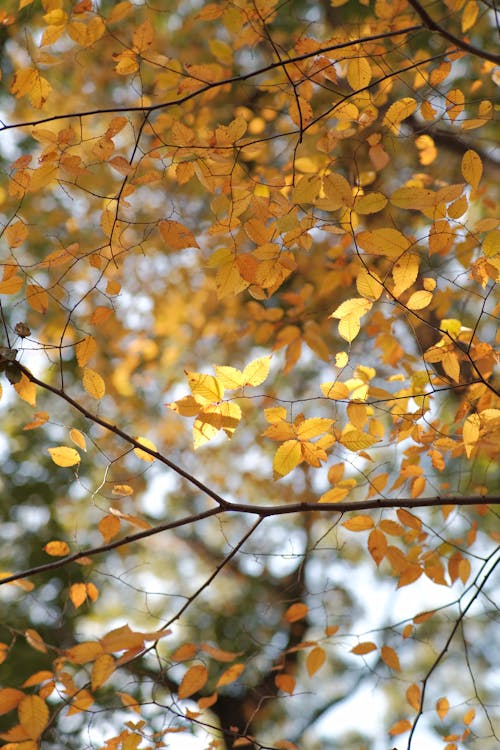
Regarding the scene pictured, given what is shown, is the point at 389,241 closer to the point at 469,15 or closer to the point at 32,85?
the point at 32,85

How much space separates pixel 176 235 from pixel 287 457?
542mm

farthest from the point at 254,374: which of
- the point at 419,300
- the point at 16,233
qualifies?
the point at 16,233

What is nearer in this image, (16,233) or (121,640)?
(121,640)

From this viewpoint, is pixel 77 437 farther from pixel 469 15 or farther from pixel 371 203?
pixel 469 15

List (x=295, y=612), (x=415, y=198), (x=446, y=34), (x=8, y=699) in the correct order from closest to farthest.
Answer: (x=446, y=34)
(x=415, y=198)
(x=8, y=699)
(x=295, y=612)

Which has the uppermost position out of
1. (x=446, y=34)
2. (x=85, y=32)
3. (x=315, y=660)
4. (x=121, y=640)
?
(x=85, y=32)

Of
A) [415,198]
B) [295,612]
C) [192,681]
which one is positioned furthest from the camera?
[295,612]

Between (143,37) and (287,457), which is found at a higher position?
(143,37)

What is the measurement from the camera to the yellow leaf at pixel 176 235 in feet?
4.62

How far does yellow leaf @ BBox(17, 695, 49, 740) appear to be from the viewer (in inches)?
53.9

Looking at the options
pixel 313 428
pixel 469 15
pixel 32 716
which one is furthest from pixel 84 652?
pixel 469 15

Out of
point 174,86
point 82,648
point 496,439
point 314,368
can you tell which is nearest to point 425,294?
point 496,439

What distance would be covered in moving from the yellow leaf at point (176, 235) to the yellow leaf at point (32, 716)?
3.39 feet

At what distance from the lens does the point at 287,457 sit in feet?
4.56
